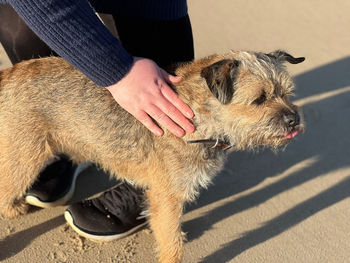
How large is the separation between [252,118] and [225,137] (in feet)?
0.72

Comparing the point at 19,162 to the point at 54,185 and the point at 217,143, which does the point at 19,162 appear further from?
the point at 217,143

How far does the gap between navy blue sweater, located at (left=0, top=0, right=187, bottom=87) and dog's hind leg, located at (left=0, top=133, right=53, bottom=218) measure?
63 cm

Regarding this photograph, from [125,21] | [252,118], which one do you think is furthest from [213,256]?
[125,21]

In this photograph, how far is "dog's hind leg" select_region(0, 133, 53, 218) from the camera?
7.57 ft

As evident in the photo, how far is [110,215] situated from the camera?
286 cm

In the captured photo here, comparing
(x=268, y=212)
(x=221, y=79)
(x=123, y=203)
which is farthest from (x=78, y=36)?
(x=268, y=212)

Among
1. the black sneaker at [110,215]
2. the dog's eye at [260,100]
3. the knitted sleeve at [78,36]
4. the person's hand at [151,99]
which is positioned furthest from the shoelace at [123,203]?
the dog's eye at [260,100]

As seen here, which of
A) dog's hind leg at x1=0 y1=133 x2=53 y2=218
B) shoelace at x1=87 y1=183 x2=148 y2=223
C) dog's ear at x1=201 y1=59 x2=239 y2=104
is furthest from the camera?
shoelace at x1=87 y1=183 x2=148 y2=223

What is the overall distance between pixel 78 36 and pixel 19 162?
957 mm

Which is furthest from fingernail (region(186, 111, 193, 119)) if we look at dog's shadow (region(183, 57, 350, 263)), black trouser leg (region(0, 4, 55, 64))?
black trouser leg (region(0, 4, 55, 64))

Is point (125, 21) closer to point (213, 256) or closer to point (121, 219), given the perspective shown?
point (121, 219)

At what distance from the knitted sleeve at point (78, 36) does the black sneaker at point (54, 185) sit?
1251 millimetres

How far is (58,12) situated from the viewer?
186 cm

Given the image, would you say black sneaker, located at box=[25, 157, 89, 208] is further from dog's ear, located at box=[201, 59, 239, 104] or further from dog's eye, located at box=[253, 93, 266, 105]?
dog's eye, located at box=[253, 93, 266, 105]
